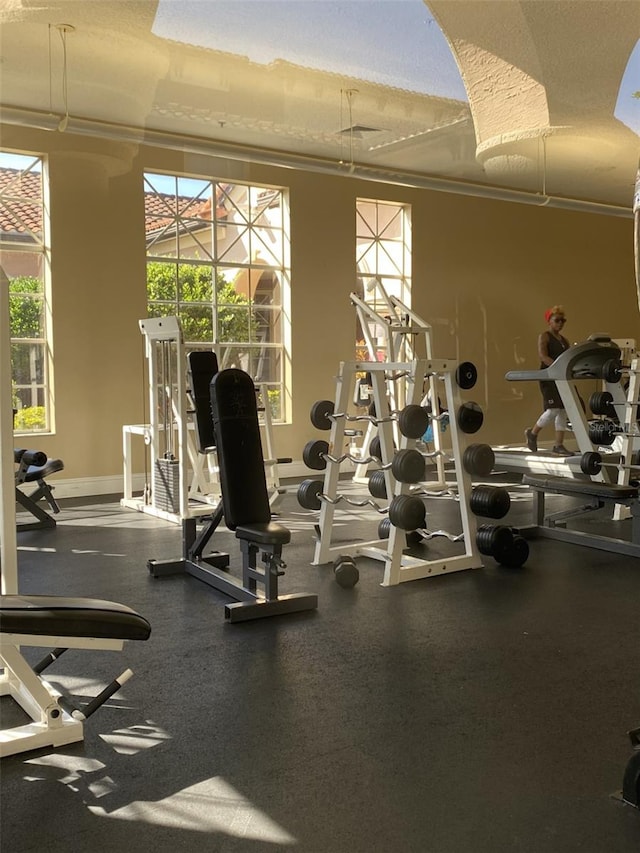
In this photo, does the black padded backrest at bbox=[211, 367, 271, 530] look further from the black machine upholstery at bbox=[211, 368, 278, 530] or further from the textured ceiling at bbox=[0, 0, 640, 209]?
the textured ceiling at bbox=[0, 0, 640, 209]

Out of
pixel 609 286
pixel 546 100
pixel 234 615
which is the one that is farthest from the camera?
pixel 609 286

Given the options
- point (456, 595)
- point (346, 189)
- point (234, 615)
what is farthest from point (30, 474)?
point (346, 189)

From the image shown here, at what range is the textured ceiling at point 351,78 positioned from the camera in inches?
209

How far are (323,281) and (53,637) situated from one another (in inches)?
270

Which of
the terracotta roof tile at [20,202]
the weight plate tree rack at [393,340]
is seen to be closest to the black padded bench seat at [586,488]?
the weight plate tree rack at [393,340]

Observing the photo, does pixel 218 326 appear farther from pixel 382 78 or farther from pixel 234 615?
pixel 234 615

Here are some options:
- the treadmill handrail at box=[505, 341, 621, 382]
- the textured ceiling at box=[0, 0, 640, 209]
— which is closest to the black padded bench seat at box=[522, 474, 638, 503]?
the treadmill handrail at box=[505, 341, 621, 382]

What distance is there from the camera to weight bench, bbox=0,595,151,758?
1.97 meters

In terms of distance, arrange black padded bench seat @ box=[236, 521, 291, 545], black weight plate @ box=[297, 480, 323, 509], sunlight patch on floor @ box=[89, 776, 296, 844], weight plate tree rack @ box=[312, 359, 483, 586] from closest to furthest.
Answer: sunlight patch on floor @ box=[89, 776, 296, 844] < black padded bench seat @ box=[236, 521, 291, 545] < weight plate tree rack @ box=[312, 359, 483, 586] < black weight plate @ box=[297, 480, 323, 509]

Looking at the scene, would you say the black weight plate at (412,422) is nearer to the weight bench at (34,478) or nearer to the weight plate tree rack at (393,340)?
the weight plate tree rack at (393,340)

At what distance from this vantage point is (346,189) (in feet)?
28.1

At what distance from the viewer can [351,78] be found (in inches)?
247

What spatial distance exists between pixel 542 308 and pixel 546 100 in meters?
3.55

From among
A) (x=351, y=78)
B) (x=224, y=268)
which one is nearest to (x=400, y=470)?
(x=351, y=78)
